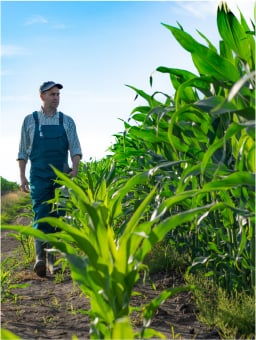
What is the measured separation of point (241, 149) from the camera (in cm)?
229

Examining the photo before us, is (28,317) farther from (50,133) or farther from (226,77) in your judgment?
(50,133)

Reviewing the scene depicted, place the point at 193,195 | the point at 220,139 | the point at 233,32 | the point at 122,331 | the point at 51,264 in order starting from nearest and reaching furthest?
the point at 122,331 < the point at 193,195 < the point at 220,139 < the point at 233,32 < the point at 51,264

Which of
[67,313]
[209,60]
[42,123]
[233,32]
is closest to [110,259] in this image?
[209,60]

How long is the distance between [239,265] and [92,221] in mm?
1224

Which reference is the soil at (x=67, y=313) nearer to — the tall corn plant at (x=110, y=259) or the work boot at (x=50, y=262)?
the work boot at (x=50, y=262)

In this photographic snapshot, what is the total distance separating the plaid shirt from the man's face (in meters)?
0.10

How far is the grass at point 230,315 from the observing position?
8.46 feet

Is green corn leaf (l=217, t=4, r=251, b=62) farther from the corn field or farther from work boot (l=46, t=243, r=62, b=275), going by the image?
work boot (l=46, t=243, r=62, b=275)

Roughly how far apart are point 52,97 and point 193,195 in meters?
3.27

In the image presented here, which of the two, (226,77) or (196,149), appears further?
(196,149)

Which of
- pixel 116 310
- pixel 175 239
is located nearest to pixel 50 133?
pixel 175 239

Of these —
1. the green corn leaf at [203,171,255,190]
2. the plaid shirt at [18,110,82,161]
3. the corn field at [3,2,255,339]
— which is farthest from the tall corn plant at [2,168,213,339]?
the plaid shirt at [18,110,82,161]

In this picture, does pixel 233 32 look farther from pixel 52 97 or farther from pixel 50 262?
pixel 50 262

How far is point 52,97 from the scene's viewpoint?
501 centimetres
